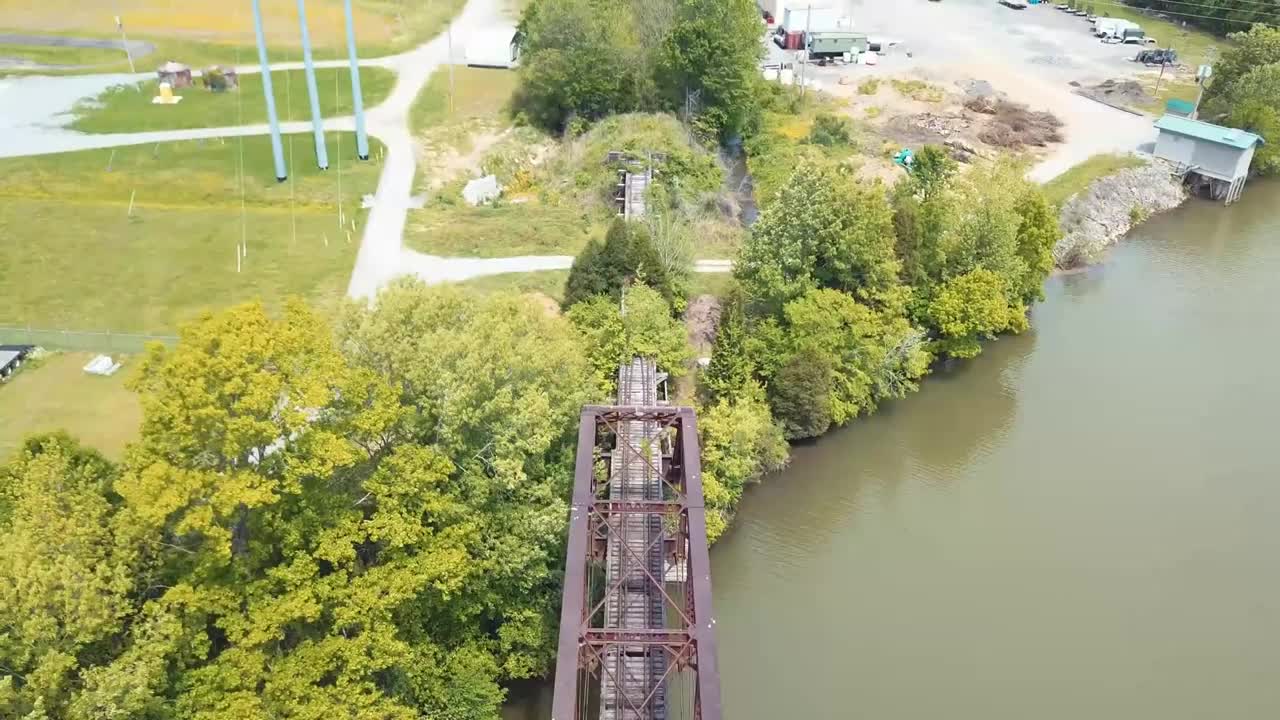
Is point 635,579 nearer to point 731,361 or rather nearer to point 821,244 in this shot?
point 731,361

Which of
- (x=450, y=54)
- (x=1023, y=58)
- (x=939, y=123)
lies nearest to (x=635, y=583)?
(x=939, y=123)

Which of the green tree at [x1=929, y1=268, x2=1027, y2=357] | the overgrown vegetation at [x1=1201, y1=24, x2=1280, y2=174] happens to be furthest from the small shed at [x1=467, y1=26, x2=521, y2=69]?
the overgrown vegetation at [x1=1201, y1=24, x2=1280, y2=174]

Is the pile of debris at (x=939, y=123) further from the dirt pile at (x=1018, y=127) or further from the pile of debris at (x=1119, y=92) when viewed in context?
the pile of debris at (x=1119, y=92)

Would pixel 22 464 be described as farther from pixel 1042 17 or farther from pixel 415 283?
pixel 1042 17

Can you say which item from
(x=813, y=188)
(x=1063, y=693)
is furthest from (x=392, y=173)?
(x=1063, y=693)

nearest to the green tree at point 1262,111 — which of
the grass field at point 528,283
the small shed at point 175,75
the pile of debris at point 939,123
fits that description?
the pile of debris at point 939,123
